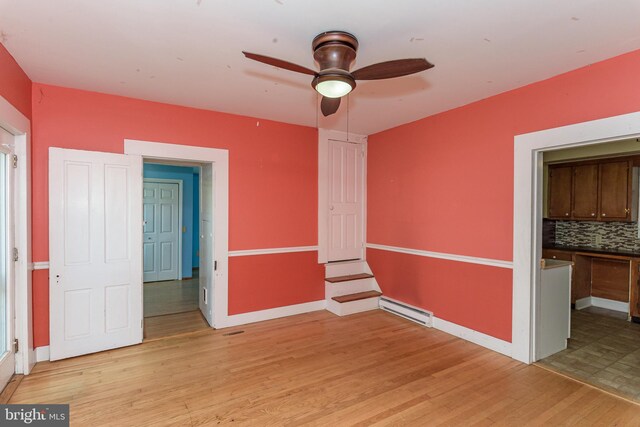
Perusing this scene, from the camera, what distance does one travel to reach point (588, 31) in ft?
6.78

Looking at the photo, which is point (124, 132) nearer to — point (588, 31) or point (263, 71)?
point (263, 71)

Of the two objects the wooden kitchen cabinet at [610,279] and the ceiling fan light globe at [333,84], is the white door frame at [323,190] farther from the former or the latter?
the wooden kitchen cabinet at [610,279]

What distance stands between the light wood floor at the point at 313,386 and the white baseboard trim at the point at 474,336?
86 millimetres

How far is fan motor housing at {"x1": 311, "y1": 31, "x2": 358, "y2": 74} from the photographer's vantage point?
6.59ft

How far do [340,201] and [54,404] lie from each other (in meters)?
3.68

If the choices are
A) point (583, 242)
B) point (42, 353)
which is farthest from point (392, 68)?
point (583, 242)

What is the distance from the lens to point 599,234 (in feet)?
15.9

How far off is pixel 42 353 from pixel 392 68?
3.89m

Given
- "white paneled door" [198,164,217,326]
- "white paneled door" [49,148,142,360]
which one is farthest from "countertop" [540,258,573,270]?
"white paneled door" [49,148,142,360]

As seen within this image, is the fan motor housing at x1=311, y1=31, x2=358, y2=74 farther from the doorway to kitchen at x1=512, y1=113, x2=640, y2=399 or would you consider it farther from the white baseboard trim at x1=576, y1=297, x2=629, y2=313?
the white baseboard trim at x1=576, y1=297, x2=629, y2=313

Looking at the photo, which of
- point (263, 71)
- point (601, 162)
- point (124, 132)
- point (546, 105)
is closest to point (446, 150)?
point (546, 105)

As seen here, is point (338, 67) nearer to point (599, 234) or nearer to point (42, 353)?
point (42, 353)

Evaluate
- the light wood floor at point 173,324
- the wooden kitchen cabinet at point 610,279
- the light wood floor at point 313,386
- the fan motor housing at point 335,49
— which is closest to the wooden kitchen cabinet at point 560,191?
the wooden kitchen cabinet at point 610,279

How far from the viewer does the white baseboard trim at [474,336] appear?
10.3ft
